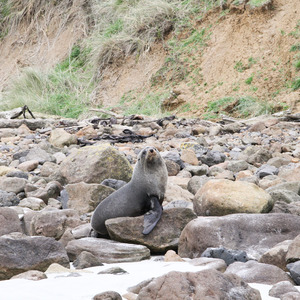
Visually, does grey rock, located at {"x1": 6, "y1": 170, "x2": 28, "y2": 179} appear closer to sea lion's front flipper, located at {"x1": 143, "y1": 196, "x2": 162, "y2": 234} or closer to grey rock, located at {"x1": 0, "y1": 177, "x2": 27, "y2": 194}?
grey rock, located at {"x1": 0, "y1": 177, "x2": 27, "y2": 194}

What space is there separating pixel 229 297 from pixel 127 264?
4.37 feet

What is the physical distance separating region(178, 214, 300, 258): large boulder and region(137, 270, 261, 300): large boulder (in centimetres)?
119

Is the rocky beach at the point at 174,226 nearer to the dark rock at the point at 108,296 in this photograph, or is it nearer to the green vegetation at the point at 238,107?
the dark rock at the point at 108,296

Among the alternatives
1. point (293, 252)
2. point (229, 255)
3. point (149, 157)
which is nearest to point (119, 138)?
point (149, 157)

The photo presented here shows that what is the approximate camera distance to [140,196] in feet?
14.0

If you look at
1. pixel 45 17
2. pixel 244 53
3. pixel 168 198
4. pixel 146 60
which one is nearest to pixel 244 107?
pixel 244 53

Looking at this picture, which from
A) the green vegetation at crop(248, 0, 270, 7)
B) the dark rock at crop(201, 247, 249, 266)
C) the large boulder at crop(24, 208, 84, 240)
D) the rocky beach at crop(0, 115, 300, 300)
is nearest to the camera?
the rocky beach at crop(0, 115, 300, 300)

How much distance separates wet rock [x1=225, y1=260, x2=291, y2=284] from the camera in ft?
9.13

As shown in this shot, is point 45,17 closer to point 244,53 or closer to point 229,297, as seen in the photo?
point 244,53

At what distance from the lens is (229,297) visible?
225cm

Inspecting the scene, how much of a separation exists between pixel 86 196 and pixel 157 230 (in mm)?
1501

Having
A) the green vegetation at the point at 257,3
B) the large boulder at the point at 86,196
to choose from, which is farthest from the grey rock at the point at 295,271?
the green vegetation at the point at 257,3

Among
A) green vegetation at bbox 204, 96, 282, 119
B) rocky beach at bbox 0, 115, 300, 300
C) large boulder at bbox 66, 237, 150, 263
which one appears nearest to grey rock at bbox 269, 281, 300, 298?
rocky beach at bbox 0, 115, 300, 300

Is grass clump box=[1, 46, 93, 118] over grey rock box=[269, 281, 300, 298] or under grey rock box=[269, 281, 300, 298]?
under
